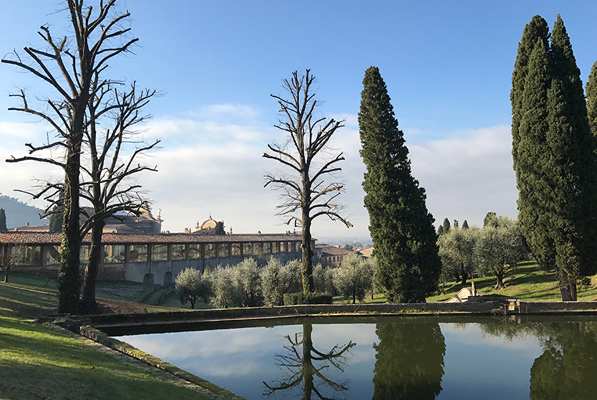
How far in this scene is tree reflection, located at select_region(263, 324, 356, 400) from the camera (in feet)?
24.8

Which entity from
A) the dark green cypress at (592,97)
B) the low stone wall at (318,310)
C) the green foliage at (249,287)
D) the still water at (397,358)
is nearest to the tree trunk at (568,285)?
the still water at (397,358)

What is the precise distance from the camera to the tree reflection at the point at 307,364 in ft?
24.8

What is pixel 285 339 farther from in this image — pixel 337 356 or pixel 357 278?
pixel 357 278

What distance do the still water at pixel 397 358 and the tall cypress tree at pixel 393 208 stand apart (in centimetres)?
530

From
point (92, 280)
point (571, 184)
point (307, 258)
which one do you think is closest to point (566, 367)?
point (307, 258)

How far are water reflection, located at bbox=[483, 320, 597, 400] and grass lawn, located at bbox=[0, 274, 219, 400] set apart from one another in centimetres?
632

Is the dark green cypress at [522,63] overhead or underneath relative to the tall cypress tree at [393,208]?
overhead

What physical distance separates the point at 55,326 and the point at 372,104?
16879mm

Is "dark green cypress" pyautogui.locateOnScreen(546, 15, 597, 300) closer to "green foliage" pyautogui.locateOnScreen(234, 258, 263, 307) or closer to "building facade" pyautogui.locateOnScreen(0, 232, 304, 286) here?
"green foliage" pyautogui.locateOnScreen(234, 258, 263, 307)

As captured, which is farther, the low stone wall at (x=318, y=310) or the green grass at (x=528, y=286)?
the green grass at (x=528, y=286)

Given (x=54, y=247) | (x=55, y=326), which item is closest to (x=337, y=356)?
(x=55, y=326)

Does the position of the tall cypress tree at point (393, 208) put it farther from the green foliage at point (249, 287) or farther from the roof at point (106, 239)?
the roof at point (106, 239)

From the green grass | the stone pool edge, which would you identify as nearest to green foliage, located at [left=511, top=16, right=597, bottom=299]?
the green grass

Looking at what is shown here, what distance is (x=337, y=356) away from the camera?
9625mm
